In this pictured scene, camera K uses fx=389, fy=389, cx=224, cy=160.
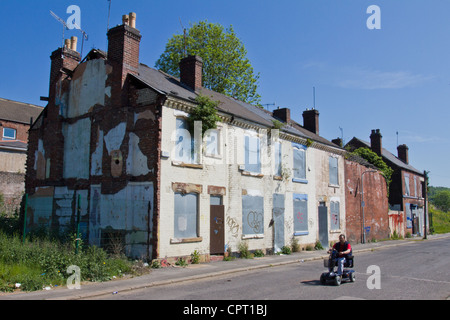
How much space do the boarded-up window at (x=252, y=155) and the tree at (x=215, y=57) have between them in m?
15.3

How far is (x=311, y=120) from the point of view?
29.0 metres

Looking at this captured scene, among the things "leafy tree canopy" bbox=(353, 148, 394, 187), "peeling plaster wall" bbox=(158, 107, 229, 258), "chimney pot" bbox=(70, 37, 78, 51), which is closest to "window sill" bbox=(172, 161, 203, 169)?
"peeling plaster wall" bbox=(158, 107, 229, 258)

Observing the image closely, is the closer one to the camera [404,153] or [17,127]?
[17,127]

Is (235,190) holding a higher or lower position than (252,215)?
higher

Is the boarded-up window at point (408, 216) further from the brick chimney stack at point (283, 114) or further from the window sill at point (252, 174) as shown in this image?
the window sill at point (252, 174)

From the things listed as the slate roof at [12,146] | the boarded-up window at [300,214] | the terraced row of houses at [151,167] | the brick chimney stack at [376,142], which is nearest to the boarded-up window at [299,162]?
the terraced row of houses at [151,167]

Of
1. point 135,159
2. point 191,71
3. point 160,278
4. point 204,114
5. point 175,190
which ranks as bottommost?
point 160,278

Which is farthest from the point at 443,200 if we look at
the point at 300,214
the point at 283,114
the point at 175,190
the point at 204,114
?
the point at 175,190

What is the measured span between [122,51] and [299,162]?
38.9 feet

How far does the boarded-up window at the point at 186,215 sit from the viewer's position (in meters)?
15.0

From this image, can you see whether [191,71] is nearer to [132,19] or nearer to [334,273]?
[132,19]

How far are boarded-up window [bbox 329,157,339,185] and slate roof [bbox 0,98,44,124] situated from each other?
3132 centimetres

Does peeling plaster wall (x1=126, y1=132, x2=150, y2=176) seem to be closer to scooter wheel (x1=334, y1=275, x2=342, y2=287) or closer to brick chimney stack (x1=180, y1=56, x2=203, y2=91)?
brick chimney stack (x1=180, y1=56, x2=203, y2=91)

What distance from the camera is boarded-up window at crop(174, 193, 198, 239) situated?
14984 mm
